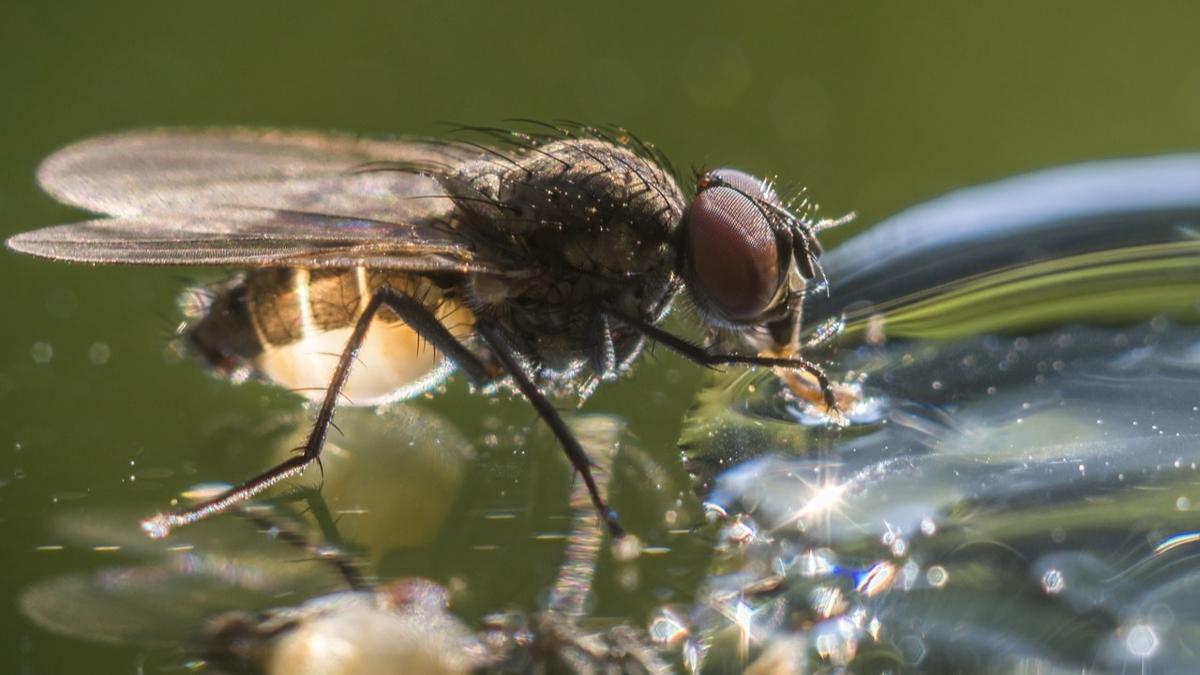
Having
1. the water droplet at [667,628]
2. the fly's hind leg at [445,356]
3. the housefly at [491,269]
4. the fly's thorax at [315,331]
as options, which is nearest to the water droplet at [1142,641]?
the water droplet at [667,628]

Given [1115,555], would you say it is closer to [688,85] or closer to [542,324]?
[542,324]

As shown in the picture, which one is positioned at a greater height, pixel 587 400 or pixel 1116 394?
pixel 1116 394

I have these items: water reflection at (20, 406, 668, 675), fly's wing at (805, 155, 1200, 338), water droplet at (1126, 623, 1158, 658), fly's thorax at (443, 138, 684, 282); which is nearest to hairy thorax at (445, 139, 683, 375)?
fly's thorax at (443, 138, 684, 282)

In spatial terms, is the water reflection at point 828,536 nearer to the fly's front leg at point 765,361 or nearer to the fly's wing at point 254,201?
the fly's front leg at point 765,361

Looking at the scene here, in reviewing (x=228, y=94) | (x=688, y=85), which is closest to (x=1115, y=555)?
(x=688, y=85)

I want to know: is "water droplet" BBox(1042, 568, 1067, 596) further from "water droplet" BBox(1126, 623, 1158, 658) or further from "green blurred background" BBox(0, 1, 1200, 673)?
"green blurred background" BBox(0, 1, 1200, 673)
